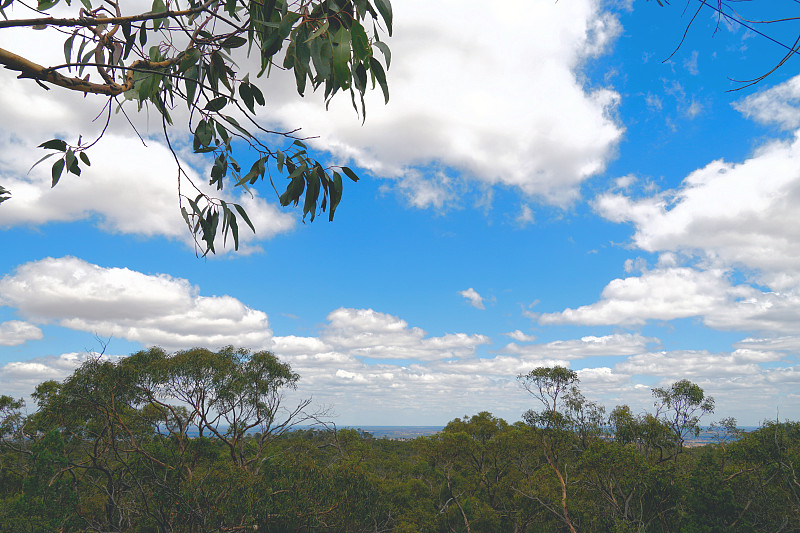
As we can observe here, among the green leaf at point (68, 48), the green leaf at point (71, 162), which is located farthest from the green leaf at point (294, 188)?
the green leaf at point (68, 48)

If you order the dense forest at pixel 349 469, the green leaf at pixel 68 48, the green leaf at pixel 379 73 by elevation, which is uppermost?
the green leaf at pixel 68 48

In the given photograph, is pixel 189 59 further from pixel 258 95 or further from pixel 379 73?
pixel 379 73

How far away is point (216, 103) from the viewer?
2.64 m

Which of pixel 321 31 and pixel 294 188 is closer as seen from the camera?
pixel 321 31

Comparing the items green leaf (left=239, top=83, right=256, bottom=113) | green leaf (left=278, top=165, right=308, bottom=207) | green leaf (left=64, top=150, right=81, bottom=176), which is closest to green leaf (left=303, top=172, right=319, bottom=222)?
green leaf (left=278, top=165, right=308, bottom=207)

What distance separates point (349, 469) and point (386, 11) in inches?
573

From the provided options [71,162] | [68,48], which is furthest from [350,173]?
[68,48]

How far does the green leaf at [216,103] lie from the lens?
2635mm

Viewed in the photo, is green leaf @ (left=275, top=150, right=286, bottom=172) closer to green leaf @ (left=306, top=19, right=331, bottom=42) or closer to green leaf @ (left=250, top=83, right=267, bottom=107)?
green leaf @ (left=250, top=83, right=267, bottom=107)

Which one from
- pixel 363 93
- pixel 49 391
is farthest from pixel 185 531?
pixel 49 391

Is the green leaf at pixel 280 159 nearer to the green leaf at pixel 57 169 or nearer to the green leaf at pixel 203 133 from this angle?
the green leaf at pixel 203 133

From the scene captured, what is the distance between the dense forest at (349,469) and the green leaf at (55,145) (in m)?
8.09

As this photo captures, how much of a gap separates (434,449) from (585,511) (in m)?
8.00

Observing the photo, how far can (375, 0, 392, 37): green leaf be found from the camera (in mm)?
1938
